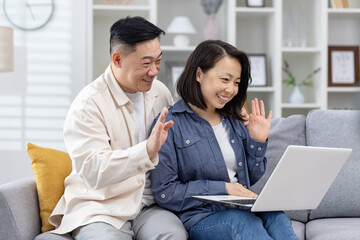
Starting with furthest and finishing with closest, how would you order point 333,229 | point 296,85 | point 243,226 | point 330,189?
point 296,85
point 330,189
point 333,229
point 243,226

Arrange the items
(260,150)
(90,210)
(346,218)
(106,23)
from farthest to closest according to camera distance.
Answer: (106,23) < (346,218) < (260,150) < (90,210)

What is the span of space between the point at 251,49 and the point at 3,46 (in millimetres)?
2014

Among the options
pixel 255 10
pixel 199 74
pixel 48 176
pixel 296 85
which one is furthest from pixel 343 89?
pixel 48 176

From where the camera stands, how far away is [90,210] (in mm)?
1901

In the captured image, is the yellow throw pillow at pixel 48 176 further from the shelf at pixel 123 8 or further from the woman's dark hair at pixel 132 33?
the shelf at pixel 123 8

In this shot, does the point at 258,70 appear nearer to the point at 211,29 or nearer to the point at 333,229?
the point at 211,29

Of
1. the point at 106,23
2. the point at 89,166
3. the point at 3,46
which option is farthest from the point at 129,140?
the point at 106,23

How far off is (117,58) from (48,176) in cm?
52

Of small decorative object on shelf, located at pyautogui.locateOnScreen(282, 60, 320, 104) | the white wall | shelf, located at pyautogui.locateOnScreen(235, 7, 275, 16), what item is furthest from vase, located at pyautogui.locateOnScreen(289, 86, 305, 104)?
the white wall

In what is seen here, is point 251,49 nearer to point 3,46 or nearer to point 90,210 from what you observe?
point 3,46

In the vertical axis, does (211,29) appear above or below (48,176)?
above

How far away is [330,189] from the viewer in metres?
2.35

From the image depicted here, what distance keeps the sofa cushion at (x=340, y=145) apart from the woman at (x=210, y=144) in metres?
0.39

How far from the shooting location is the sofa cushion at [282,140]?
7.77 feet
